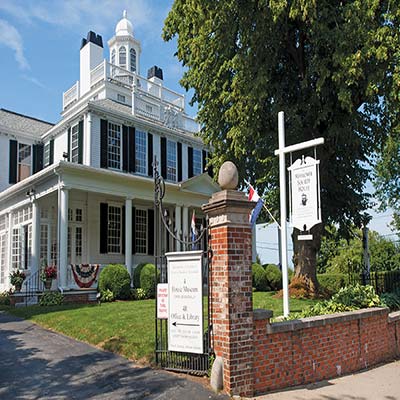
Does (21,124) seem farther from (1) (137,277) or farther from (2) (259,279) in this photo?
(2) (259,279)

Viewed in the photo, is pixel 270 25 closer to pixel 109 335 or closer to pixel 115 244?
pixel 109 335

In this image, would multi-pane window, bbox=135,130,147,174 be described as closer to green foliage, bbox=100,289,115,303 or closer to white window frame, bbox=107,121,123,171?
white window frame, bbox=107,121,123,171

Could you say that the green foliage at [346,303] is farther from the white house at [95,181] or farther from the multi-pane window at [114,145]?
the multi-pane window at [114,145]

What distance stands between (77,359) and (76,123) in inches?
526

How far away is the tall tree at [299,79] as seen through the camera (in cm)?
1081

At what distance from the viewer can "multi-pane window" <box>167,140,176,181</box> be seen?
21188mm

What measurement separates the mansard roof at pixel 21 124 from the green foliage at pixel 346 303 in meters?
17.1

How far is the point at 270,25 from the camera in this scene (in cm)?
1196

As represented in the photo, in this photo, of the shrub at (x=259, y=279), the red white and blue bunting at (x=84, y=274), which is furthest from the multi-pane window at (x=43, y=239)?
the shrub at (x=259, y=279)

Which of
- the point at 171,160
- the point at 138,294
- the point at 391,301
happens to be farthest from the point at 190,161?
the point at 391,301

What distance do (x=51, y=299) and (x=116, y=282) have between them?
222 centimetres

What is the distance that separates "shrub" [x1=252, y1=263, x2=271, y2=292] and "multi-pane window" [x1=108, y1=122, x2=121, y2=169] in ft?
24.6

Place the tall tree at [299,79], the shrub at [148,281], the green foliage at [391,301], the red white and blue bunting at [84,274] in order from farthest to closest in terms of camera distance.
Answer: the shrub at [148,281], the red white and blue bunting at [84,274], the tall tree at [299,79], the green foliage at [391,301]

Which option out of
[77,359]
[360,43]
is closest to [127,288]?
[77,359]
